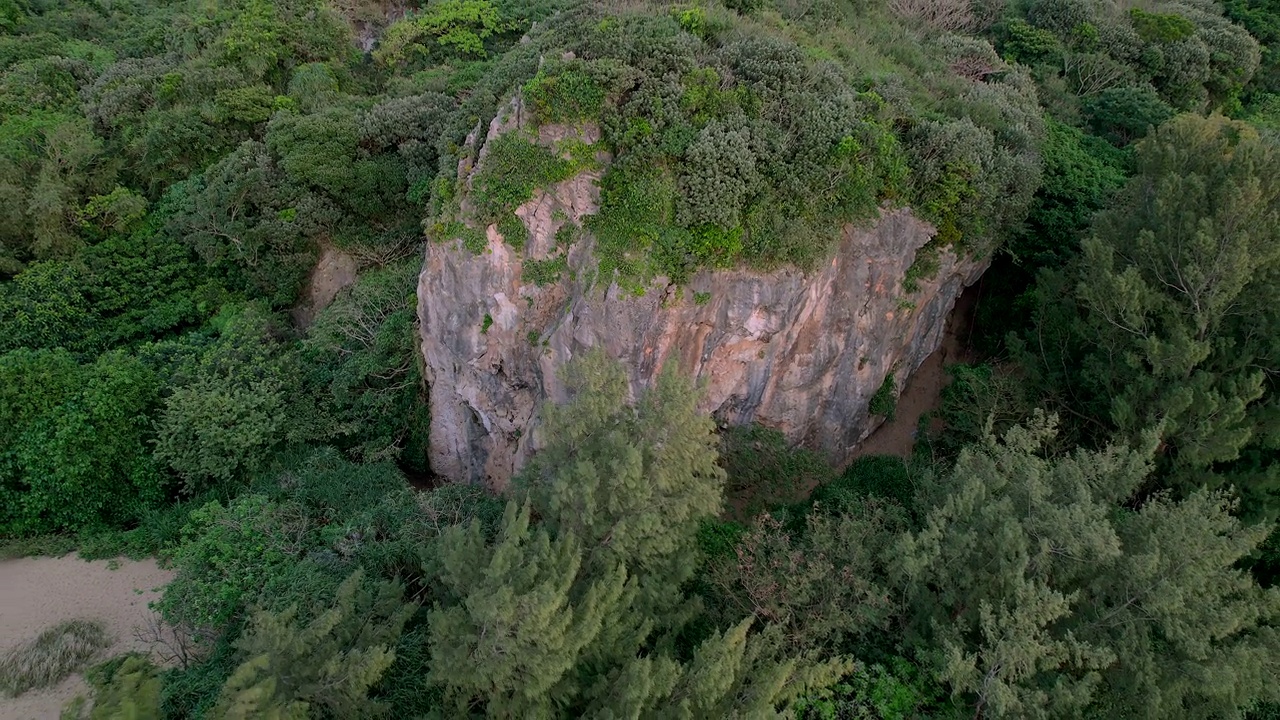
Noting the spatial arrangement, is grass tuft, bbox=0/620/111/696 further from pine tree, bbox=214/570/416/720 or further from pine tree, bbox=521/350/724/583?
pine tree, bbox=521/350/724/583

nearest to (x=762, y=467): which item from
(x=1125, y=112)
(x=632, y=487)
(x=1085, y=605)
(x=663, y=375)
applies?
(x=663, y=375)

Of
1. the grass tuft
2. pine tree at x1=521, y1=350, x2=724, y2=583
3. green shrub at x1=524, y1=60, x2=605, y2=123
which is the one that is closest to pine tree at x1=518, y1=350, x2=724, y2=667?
pine tree at x1=521, y1=350, x2=724, y2=583

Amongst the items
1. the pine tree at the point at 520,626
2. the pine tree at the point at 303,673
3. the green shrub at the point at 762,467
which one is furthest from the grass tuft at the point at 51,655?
the green shrub at the point at 762,467

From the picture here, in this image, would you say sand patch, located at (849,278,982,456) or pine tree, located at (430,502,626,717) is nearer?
pine tree, located at (430,502,626,717)

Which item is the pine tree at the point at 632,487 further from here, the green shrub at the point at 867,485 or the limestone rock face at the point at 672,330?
the green shrub at the point at 867,485

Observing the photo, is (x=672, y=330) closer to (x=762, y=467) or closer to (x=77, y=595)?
(x=762, y=467)

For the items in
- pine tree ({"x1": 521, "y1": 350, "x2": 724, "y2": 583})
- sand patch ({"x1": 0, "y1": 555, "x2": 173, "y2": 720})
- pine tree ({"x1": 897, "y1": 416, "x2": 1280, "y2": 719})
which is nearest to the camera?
pine tree ({"x1": 897, "y1": 416, "x2": 1280, "y2": 719})

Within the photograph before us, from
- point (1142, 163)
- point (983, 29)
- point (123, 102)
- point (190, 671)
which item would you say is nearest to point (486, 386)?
point (190, 671)

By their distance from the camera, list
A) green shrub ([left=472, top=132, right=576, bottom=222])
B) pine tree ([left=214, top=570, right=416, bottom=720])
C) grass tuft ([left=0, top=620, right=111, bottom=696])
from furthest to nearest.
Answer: green shrub ([left=472, top=132, right=576, bottom=222]) → grass tuft ([left=0, top=620, right=111, bottom=696]) → pine tree ([left=214, top=570, right=416, bottom=720])
